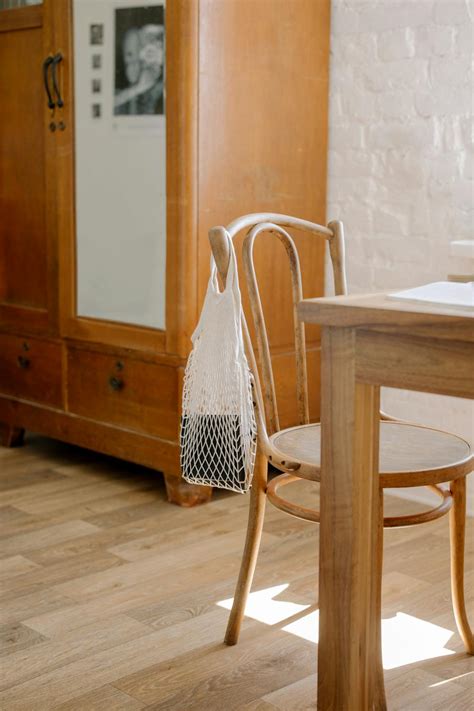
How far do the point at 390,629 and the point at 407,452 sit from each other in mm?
493

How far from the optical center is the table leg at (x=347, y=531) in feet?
4.45

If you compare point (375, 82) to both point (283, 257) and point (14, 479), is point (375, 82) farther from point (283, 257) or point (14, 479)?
point (14, 479)

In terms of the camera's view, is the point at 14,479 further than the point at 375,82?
Yes

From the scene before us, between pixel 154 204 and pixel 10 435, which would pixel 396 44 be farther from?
pixel 10 435

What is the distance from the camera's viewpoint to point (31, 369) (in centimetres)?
321

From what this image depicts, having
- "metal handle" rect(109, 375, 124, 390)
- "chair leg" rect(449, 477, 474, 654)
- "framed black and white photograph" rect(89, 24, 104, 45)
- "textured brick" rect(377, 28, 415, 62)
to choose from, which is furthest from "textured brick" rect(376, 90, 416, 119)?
"chair leg" rect(449, 477, 474, 654)

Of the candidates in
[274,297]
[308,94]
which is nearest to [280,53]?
[308,94]

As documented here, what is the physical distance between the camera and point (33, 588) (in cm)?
214

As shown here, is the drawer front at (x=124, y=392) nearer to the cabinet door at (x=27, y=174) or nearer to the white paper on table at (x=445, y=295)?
the cabinet door at (x=27, y=174)

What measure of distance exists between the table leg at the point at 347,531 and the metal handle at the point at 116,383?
1.53m

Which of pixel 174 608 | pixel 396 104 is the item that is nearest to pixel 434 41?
pixel 396 104

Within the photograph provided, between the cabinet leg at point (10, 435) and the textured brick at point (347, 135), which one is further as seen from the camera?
the cabinet leg at point (10, 435)

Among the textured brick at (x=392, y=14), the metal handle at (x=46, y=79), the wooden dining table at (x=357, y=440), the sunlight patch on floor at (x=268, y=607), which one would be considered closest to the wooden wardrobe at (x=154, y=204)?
the metal handle at (x=46, y=79)

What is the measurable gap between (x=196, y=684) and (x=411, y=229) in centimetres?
154
